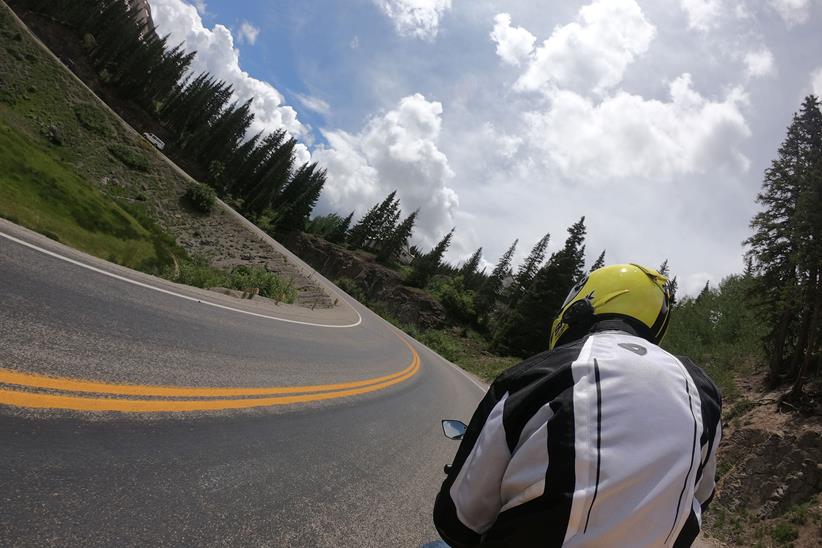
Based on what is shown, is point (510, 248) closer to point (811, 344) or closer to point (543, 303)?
point (543, 303)

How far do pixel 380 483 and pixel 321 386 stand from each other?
116 inches

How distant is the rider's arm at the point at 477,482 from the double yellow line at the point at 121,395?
355cm

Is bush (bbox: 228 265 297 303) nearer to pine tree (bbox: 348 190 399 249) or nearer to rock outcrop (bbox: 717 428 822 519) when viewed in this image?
rock outcrop (bbox: 717 428 822 519)

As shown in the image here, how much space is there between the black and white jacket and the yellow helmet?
430 mm

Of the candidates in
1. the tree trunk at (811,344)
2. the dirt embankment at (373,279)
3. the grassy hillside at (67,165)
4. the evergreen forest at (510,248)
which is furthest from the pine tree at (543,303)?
the grassy hillside at (67,165)

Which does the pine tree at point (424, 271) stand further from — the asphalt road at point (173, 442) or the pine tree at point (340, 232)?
the asphalt road at point (173, 442)

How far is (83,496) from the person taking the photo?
281 centimetres

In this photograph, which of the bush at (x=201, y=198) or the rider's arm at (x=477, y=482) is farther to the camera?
the bush at (x=201, y=198)

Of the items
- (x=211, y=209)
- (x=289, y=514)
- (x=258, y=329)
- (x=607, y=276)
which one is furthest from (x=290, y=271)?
(x=607, y=276)

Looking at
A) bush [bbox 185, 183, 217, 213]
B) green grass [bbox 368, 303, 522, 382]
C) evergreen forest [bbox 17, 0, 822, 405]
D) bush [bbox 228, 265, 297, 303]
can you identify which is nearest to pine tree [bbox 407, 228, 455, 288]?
evergreen forest [bbox 17, 0, 822, 405]

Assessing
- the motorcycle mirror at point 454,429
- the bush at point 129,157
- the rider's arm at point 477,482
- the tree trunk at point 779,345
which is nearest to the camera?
the rider's arm at point 477,482

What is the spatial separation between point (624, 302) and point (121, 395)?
14.9 ft

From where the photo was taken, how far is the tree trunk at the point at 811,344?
1271cm

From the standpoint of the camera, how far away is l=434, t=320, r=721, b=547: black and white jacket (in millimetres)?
1225
